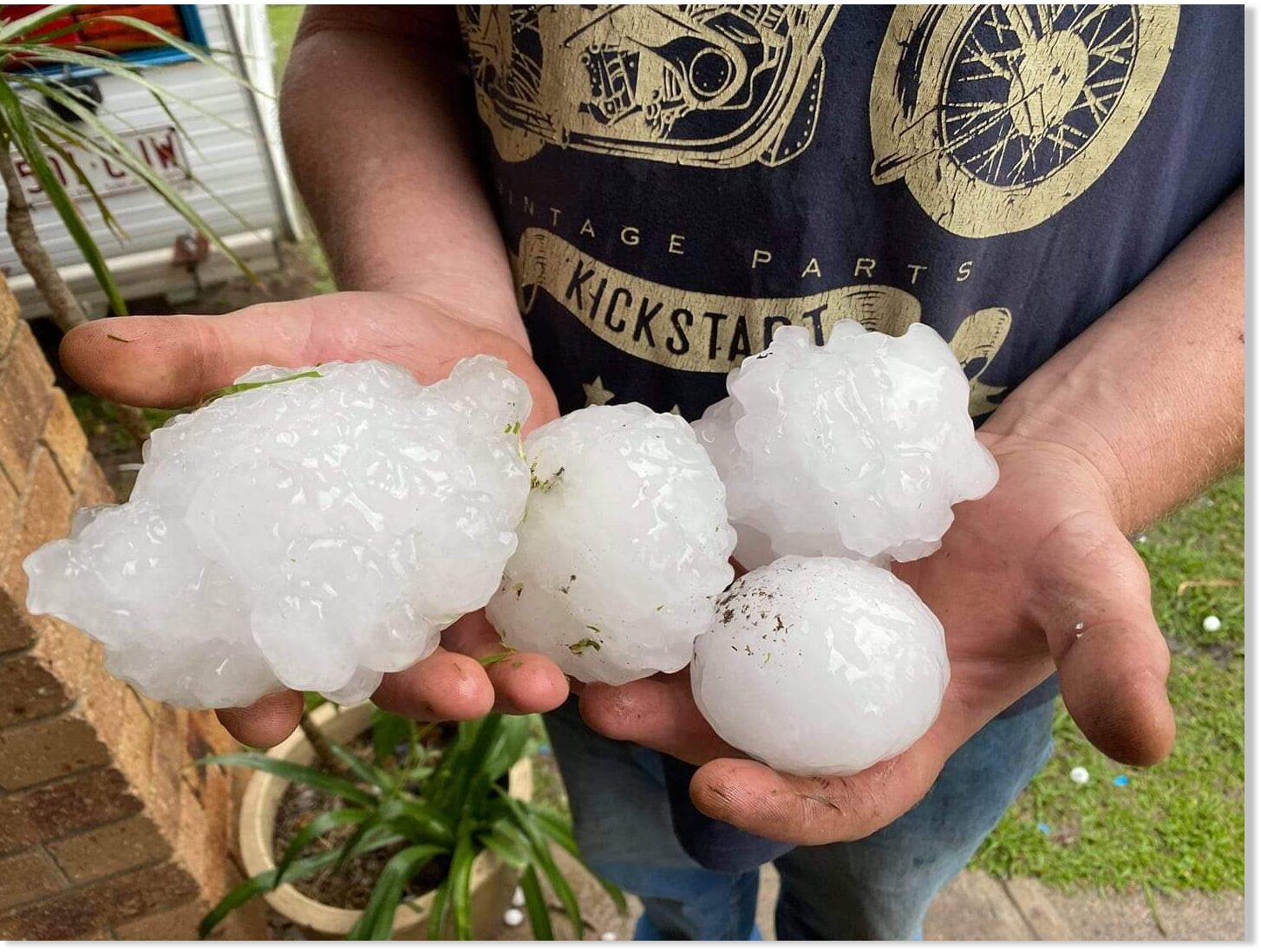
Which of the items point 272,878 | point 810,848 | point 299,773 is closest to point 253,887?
point 272,878

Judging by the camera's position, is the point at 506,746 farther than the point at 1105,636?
Yes

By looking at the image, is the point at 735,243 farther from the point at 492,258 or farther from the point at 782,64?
the point at 492,258

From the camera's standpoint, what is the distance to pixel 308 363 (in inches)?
38.2

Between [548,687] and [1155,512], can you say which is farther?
[1155,512]

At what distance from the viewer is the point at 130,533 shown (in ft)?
2.70

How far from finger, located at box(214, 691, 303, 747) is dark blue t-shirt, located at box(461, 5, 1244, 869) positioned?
1.72 ft

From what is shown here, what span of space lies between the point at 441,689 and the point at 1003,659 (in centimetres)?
53

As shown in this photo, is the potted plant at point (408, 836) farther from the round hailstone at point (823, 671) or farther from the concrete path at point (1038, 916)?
the round hailstone at point (823, 671)

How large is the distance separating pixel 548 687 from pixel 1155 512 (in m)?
0.67

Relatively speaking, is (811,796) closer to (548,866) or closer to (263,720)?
(263,720)

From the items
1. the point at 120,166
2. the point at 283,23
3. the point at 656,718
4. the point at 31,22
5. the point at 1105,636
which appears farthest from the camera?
the point at 283,23

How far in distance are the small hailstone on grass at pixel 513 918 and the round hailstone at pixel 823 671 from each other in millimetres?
1226

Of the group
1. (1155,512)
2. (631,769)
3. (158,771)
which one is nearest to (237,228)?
(158,771)

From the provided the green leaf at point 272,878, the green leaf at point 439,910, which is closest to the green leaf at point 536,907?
the green leaf at point 439,910
